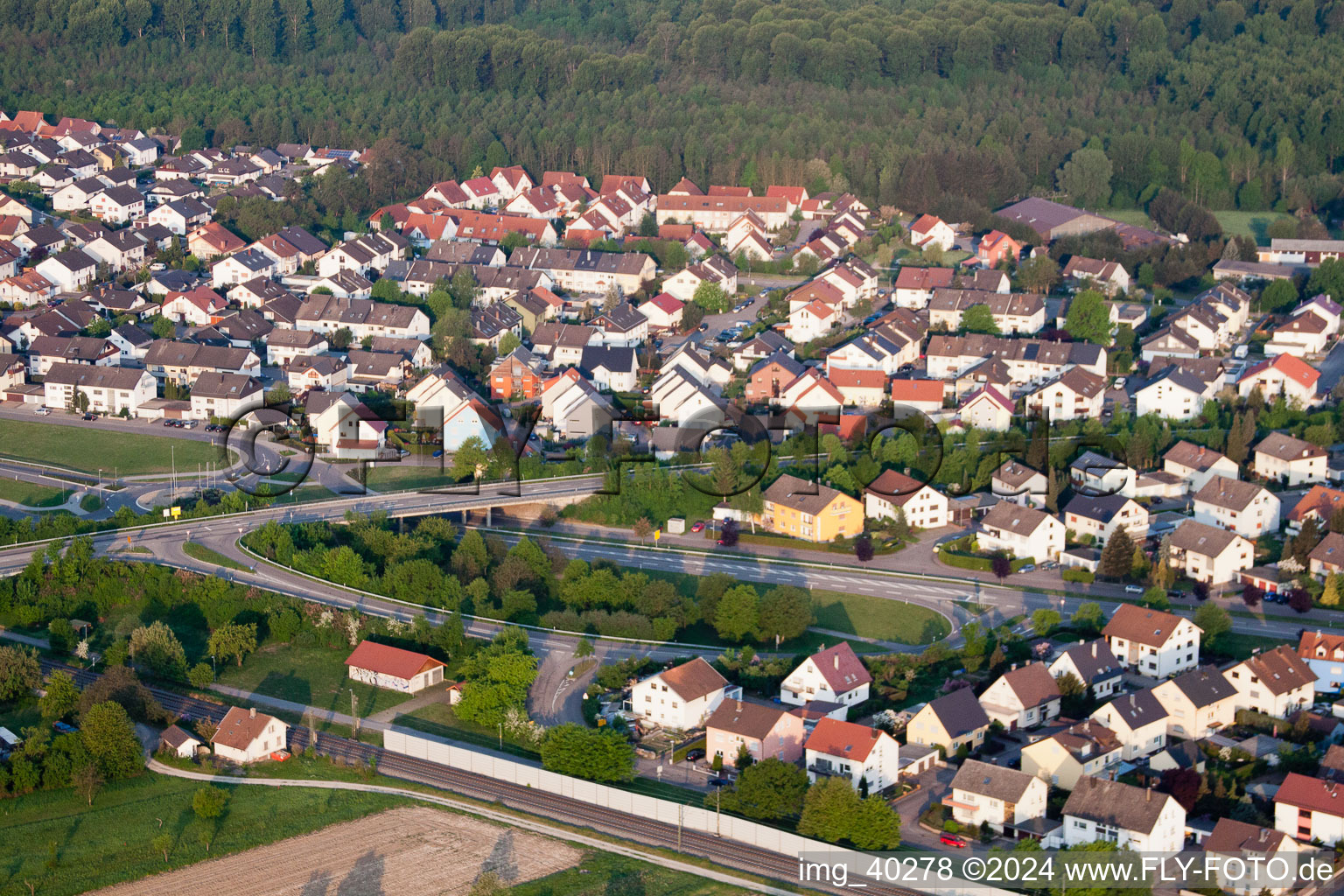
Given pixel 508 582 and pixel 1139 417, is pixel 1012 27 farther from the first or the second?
pixel 508 582

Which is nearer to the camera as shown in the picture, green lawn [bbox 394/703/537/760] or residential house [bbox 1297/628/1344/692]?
green lawn [bbox 394/703/537/760]

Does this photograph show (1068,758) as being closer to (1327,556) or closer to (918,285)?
(1327,556)

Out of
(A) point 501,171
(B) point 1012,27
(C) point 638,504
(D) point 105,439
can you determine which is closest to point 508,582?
(C) point 638,504

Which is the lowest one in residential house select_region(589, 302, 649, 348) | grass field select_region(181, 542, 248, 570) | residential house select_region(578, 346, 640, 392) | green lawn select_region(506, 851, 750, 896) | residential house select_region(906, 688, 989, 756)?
green lawn select_region(506, 851, 750, 896)

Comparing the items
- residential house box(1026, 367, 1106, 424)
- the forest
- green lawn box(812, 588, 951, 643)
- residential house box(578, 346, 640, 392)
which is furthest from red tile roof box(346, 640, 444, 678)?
the forest

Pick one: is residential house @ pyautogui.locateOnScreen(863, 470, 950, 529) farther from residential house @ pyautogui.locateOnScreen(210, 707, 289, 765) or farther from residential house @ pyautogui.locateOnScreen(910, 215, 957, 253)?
residential house @ pyautogui.locateOnScreen(910, 215, 957, 253)

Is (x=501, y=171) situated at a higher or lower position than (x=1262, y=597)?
higher

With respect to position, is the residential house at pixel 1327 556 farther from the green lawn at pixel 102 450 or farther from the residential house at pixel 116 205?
the residential house at pixel 116 205
